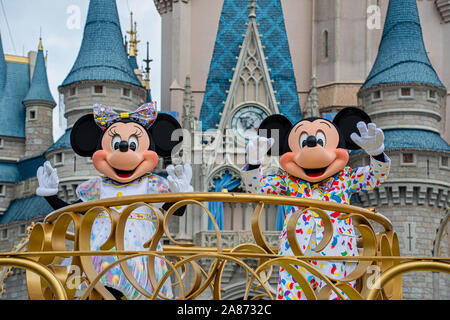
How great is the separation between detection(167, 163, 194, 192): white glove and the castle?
10076 mm

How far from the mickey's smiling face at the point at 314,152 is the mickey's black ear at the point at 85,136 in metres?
1.31

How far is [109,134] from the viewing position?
266 inches

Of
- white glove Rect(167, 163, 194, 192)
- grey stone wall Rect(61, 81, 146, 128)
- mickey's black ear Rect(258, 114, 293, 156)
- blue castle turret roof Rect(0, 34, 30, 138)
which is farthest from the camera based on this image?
blue castle turret roof Rect(0, 34, 30, 138)

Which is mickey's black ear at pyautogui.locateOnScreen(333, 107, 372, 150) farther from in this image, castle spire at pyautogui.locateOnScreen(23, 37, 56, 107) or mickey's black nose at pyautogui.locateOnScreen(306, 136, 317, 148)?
castle spire at pyautogui.locateOnScreen(23, 37, 56, 107)

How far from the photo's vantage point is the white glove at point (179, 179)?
6516 mm

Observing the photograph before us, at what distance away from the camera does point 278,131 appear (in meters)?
6.76

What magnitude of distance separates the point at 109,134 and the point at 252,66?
1302 cm

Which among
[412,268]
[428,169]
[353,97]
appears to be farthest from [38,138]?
[412,268]

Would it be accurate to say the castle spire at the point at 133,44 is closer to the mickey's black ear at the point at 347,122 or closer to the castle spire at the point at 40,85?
the castle spire at the point at 40,85

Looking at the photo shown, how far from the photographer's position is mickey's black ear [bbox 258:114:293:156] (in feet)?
21.8

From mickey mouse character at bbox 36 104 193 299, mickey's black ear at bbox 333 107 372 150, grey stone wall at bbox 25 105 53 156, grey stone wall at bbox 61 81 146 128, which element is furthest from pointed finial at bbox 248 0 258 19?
mickey's black ear at bbox 333 107 372 150

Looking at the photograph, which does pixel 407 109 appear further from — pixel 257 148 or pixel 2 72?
pixel 257 148

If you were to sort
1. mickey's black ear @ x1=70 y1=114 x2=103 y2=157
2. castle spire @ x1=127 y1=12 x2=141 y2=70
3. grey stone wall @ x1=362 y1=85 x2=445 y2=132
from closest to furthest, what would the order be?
mickey's black ear @ x1=70 y1=114 x2=103 y2=157 < grey stone wall @ x1=362 y1=85 x2=445 y2=132 < castle spire @ x1=127 y1=12 x2=141 y2=70

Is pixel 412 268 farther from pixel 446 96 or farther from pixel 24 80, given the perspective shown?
pixel 24 80
